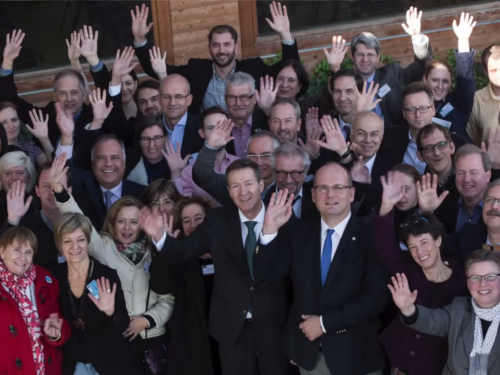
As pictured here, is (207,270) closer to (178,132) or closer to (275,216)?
(275,216)

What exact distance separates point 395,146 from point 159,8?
3514 mm

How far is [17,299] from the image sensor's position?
214 inches

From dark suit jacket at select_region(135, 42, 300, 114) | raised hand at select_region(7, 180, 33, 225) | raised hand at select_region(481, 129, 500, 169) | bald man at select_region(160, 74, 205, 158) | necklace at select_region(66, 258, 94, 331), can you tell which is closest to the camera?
necklace at select_region(66, 258, 94, 331)

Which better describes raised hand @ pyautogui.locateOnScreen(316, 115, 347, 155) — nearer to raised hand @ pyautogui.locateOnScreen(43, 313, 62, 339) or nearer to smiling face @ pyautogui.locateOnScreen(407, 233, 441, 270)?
smiling face @ pyautogui.locateOnScreen(407, 233, 441, 270)

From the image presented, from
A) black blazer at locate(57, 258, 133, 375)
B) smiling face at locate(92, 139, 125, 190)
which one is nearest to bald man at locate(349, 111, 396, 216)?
smiling face at locate(92, 139, 125, 190)

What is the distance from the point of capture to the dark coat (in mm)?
5359

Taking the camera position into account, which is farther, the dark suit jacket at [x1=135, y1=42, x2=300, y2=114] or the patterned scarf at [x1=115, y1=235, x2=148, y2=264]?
the dark suit jacket at [x1=135, y1=42, x2=300, y2=114]

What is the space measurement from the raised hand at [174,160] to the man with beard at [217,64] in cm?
110

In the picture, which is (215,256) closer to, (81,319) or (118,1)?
(81,319)

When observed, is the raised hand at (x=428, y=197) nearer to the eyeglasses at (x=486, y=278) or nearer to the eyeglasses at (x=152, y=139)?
the eyeglasses at (x=486, y=278)

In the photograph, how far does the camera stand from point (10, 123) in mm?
7023

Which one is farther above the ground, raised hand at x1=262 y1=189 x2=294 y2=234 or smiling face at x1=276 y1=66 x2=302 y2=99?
smiling face at x1=276 y1=66 x2=302 y2=99

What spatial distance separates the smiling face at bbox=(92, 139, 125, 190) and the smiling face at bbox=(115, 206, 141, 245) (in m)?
0.73

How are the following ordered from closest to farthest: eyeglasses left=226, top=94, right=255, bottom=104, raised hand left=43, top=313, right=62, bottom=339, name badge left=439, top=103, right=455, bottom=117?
raised hand left=43, top=313, right=62, bottom=339 < eyeglasses left=226, top=94, right=255, bottom=104 < name badge left=439, top=103, right=455, bottom=117
